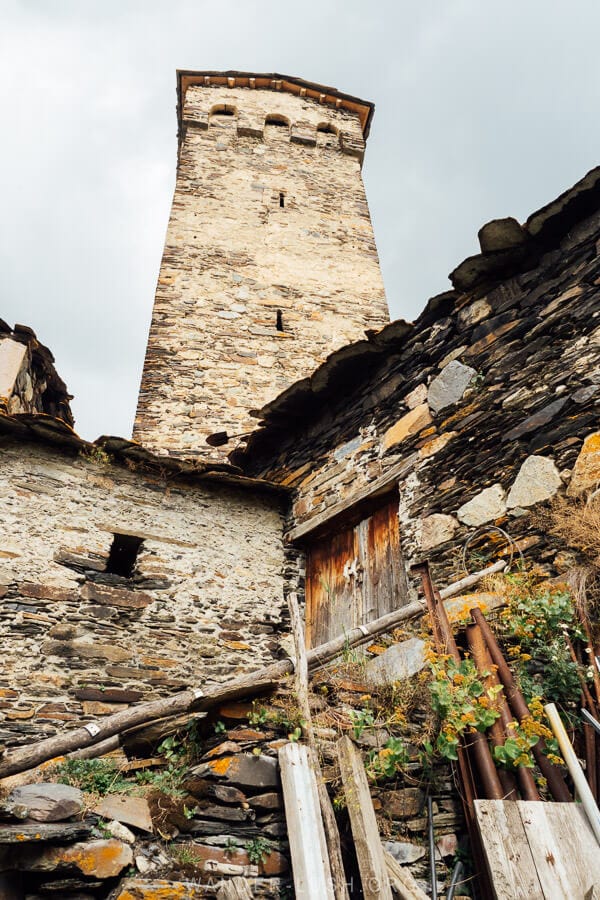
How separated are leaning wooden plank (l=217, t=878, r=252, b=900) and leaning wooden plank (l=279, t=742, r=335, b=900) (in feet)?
A: 0.63

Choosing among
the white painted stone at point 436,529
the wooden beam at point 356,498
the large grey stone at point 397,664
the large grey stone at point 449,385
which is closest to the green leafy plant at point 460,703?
the large grey stone at point 397,664

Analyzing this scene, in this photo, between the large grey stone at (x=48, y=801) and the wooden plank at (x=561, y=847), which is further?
the large grey stone at (x=48, y=801)

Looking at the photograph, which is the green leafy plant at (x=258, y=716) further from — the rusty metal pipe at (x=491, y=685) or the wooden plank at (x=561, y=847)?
the wooden plank at (x=561, y=847)

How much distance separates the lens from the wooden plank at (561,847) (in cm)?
198

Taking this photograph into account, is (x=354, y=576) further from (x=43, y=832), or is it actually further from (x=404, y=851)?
(x=43, y=832)

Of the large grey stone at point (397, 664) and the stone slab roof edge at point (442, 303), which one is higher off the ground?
the stone slab roof edge at point (442, 303)

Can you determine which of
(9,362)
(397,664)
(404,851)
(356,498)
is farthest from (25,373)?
(404,851)

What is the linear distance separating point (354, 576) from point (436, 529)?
46.6 inches

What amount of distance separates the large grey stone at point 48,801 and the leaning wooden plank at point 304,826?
854mm

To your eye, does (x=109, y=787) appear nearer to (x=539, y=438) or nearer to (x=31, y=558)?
(x=31, y=558)

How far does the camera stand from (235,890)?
219 centimetres

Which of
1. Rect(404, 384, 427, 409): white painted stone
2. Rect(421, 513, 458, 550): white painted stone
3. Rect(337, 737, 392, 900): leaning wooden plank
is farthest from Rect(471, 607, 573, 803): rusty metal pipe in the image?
Rect(404, 384, 427, 409): white painted stone

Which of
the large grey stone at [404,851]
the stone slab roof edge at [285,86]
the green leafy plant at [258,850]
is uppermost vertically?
the stone slab roof edge at [285,86]

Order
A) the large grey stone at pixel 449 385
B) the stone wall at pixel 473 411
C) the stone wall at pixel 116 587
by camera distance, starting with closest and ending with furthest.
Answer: the stone wall at pixel 473 411, the stone wall at pixel 116 587, the large grey stone at pixel 449 385
